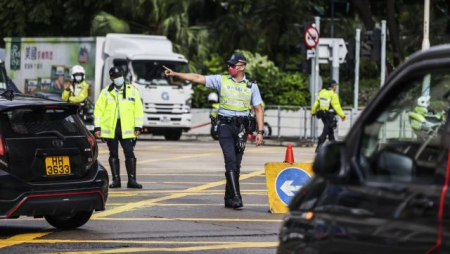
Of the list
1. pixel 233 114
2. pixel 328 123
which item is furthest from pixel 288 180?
pixel 328 123

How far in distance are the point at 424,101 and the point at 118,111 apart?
38.2 feet

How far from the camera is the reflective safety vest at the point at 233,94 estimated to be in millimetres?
14125

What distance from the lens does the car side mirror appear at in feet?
16.9

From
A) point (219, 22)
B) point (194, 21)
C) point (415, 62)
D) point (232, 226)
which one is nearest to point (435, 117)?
point (415, 62)

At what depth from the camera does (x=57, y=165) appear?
37.0 feet

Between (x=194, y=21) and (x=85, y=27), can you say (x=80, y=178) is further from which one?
(x=194, y=21)

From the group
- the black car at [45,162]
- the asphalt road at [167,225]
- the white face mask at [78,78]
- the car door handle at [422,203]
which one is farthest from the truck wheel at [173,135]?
the car door handle at [422,203]

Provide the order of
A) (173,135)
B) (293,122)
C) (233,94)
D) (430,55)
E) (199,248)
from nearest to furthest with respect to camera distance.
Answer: (430,55), (199,248), (233,94), (293,122), (173,135)

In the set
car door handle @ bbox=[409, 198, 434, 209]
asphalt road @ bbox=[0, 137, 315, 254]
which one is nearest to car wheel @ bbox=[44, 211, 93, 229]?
asphalt road @ bbox=[0, 137, 315, 254]

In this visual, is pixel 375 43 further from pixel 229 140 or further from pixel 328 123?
pixel 229 140

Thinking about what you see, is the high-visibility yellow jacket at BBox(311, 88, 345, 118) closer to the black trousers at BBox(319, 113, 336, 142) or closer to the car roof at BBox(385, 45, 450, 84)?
the black trousers at BBox(319, 113, 336, 142)

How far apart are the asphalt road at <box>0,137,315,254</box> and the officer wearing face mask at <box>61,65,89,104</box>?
6.35 metres

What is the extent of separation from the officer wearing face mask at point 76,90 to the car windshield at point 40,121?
1432cm

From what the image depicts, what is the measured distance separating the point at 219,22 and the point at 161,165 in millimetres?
28975
